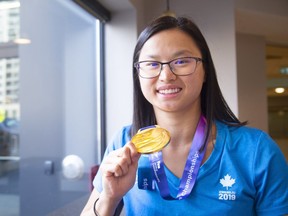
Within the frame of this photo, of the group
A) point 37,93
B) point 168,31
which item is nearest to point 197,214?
point 168,31

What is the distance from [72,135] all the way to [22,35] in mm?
776

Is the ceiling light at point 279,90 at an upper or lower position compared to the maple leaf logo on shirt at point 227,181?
upper

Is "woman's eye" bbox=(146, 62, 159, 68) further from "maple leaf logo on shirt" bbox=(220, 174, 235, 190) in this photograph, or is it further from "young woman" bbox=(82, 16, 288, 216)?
"maple leaf logo on shirt" bbox=(220, 174, 235, 190)

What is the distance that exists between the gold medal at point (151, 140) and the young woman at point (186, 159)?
25 millimetres

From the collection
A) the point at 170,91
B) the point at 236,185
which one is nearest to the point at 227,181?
the point at 236,185

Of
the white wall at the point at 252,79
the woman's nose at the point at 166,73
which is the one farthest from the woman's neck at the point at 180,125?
the white wall at the point at 252,79

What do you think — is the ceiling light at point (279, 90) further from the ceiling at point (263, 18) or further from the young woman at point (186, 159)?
the young woman at point (186, 159)

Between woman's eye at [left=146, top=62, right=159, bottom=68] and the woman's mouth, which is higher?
woman's eye at [left=146, top=62, right=159, bottom=68]

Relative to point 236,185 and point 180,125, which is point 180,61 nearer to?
point 180,125

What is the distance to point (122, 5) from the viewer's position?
2.25 m

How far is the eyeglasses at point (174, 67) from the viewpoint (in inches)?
32.2

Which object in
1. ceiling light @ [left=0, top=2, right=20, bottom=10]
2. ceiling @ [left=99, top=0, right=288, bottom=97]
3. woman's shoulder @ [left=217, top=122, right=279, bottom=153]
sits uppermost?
ceiling @ [left=99, top=0, right=288, bottom=97]

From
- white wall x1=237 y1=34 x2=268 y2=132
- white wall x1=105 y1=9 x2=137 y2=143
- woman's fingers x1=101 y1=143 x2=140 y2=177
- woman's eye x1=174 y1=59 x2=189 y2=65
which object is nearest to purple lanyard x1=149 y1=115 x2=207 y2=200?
woman's fingers x1=101 y1=143 x2=140 y2=177

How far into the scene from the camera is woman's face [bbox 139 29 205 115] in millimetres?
810
